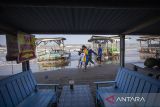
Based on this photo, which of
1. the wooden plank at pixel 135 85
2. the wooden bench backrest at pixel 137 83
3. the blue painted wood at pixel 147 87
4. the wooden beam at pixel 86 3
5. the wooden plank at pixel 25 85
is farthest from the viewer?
the wooden plank at pixel 25 85

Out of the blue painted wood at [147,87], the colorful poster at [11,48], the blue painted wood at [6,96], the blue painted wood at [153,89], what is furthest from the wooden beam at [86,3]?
the colorful poster at [11,48]

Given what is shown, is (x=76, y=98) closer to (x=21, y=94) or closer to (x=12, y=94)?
(x=21, y=94)

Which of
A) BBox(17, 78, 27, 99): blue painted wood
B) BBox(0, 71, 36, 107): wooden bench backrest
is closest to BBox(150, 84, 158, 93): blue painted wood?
BBox(0, 71, 36, 107): wooden bench backrest

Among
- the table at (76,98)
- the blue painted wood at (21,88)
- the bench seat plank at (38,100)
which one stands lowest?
the table at (76,98)

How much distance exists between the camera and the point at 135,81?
4453 millimetres

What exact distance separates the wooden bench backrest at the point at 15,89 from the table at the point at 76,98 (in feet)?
3.68

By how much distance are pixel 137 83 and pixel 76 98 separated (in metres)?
1.96

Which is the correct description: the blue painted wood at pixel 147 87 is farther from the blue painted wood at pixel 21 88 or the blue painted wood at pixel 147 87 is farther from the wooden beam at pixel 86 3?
the blue painted wood at pixel 21 88

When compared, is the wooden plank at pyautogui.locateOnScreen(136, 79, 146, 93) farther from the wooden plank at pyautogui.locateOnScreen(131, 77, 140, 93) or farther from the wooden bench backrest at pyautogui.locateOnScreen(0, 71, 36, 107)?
the wooden bench backrest at pyautogui.locateOnScreen(0, 71, 36, 107)

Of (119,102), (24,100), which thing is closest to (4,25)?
(24,100)

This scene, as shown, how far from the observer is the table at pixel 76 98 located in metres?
4.67

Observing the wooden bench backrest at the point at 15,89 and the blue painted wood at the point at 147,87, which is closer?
the blue painted wood at the point at 147,87

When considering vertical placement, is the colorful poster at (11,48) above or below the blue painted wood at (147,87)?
above

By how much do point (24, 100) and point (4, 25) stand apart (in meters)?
2.45
